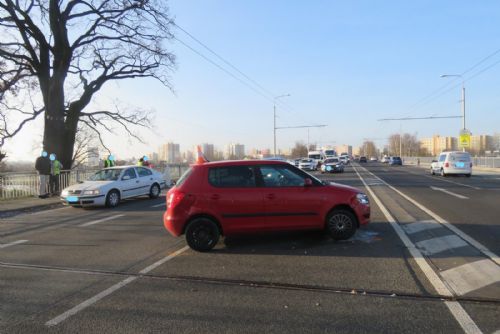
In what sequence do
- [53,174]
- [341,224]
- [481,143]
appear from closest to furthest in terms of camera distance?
1. [341,224]
2. [53,174]
3. [481,143]

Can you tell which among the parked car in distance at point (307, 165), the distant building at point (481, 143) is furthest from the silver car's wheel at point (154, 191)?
the distant building at point (481, 143)

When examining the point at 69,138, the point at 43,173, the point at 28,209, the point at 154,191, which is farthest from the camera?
the point at 69,138

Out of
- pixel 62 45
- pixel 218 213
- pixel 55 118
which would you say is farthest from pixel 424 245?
pixel 62 45

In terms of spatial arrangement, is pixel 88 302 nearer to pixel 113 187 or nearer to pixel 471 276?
pixel 471 276

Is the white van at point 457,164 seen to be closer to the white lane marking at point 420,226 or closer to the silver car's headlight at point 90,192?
the white lane marking at point 420,226

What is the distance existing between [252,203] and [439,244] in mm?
3416

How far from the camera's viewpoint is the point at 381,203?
1360 cm

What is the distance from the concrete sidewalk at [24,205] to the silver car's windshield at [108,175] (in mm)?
1995

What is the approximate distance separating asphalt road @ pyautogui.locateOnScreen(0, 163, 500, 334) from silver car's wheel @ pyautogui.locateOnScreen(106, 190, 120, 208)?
5.12 metres

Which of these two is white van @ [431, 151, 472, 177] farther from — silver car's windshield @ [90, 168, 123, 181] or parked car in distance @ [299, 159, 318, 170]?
silver car's windshield @ [90, 168, 123, 181]

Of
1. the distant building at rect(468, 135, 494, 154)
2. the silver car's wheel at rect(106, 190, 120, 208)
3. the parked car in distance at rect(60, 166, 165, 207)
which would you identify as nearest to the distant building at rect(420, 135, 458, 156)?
the distant building at rect(468, 135, 494, 154)

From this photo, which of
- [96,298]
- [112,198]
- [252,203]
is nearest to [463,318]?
[252,203]

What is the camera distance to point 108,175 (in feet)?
52.7

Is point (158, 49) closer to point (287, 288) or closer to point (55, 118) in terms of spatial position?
point (55, 118)
